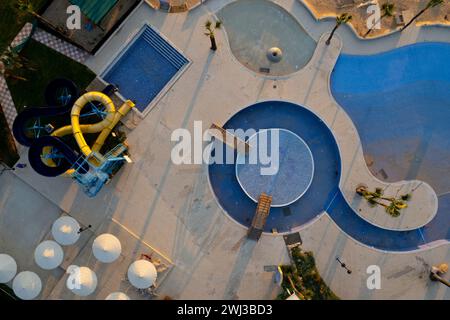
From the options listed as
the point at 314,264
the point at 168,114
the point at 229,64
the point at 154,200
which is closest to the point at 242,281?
the point at 314,264

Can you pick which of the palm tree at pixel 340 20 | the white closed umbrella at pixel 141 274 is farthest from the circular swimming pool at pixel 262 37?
the white closed umbrella at pixel 141 274

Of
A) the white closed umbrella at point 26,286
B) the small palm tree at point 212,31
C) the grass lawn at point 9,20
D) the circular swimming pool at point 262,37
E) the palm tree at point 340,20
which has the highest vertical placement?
the palm tree at point 340,20

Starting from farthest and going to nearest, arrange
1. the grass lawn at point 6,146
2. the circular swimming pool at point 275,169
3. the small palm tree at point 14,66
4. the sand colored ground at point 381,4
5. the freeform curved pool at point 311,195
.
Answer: the sand colored ground at point 381,4, the freeform curved pool at point 311,195, the circular swimming pool at point 275,169, the grass lawn at point 6,146, the small palm tree at point 14,66

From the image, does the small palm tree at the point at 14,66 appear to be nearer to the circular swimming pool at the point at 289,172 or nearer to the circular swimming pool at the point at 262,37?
the circular swimming pool at the point at 262,37

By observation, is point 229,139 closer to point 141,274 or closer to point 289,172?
point 289,172

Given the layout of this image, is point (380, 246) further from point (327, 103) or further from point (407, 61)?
point (407, 61)

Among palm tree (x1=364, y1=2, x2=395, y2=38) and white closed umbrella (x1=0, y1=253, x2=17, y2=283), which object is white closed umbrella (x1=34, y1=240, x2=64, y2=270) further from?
palm tree (x1=364, y1=2, x2=395, y2=38)
